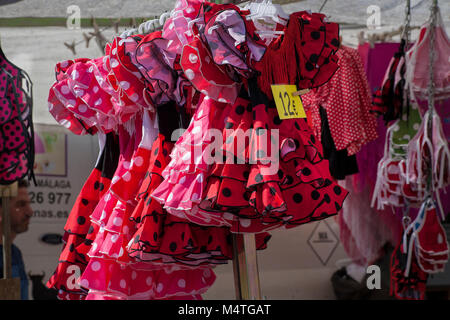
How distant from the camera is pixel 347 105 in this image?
336 cm

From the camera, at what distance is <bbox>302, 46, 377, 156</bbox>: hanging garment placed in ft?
10.9

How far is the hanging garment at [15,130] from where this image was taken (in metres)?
3.08

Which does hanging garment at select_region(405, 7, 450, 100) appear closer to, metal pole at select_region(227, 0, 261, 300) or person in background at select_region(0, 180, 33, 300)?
metal pole at select_region(227, 0, 261, 300)

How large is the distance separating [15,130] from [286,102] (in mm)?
1811

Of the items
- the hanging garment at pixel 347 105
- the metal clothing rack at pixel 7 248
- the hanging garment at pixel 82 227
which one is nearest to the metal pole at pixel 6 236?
the metal clothing rack at pixel 7 248

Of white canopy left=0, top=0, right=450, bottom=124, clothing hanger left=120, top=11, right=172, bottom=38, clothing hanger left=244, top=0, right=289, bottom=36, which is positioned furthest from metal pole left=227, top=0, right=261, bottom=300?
white canopy left=0, top=0, right=450, bottom=124

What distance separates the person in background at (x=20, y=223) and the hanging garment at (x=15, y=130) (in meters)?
0.60

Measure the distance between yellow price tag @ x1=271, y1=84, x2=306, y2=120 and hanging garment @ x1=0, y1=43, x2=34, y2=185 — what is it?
1.74m

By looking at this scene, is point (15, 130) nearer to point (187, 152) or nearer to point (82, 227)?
point (82, 227)

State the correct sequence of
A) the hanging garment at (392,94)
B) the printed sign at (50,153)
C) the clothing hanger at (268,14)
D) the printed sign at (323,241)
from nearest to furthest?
1. the clothing hanger at (268,14)
2. the hanging garment at (392,94)
3. the printed sign at (50,153)
4. the printed sign at (323,241)

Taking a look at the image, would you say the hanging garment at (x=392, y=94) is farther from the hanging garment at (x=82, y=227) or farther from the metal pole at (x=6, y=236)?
the metal pole at (x=6, y=236)

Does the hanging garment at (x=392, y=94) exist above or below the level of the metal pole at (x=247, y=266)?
above

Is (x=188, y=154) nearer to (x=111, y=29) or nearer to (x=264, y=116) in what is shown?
(x=264, y=116)

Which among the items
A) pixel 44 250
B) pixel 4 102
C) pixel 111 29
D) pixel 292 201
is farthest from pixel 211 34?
pixel 44 250
